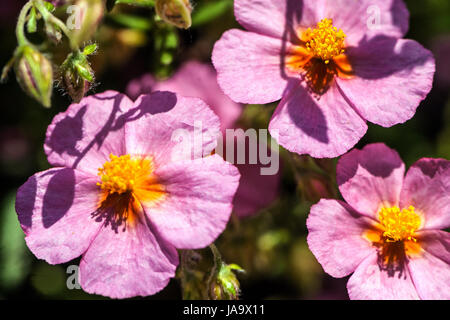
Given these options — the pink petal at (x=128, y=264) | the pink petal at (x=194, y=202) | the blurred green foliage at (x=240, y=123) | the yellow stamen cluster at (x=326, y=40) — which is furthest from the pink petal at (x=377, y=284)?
the yellow stamen cluster at (x=326, y=40)

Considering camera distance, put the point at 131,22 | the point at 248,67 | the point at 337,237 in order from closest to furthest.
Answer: the point at 337,237, the point at 248,67, the point at 131,22

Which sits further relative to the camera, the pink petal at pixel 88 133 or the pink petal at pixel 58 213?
the pink petal at pixel 88 133

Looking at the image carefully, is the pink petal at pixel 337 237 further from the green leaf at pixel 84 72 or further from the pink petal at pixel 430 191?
the green leaf at pixel 84 72

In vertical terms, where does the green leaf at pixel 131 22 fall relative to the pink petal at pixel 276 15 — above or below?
above

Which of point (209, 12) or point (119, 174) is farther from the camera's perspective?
point (209, 12)

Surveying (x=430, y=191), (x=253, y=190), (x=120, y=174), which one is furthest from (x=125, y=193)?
(x=430, y=191)

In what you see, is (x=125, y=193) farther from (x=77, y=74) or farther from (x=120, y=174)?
(x=77, y=74)
